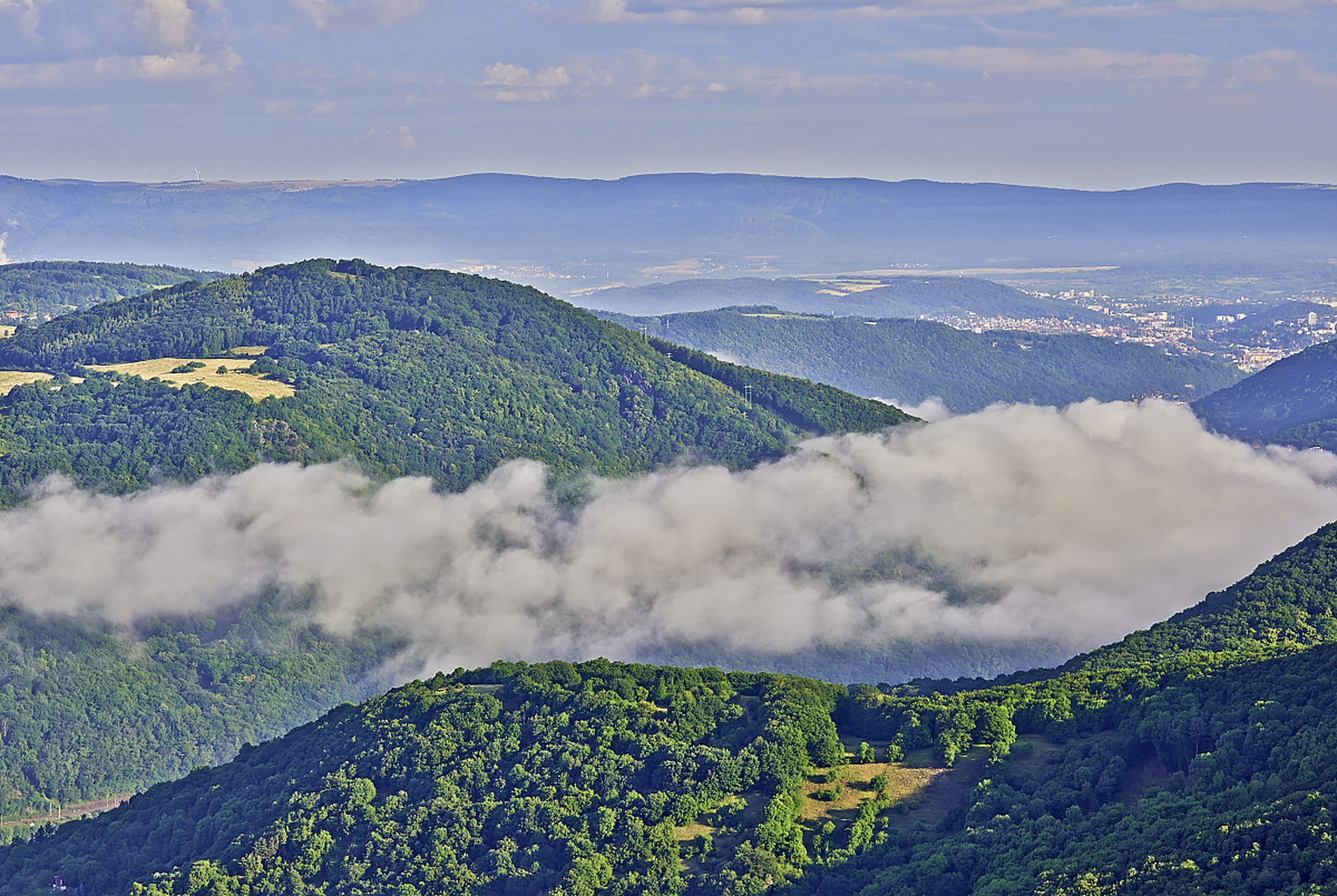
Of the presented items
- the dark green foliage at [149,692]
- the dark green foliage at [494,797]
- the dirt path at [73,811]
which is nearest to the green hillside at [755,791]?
the dark green foliage at [494,797]

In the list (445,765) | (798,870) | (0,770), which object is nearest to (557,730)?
(445,765)

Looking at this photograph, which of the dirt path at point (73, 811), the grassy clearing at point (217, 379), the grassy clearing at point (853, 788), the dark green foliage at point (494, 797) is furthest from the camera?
the grassy clearing at point (217, 379)

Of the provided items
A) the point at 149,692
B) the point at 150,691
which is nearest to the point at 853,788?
the point at 149,692

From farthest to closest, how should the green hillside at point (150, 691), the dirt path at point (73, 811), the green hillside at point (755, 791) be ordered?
the green hillside at point (150, 691)
the dirt path at point (73, 811)
the green hillside at point (755, 791)

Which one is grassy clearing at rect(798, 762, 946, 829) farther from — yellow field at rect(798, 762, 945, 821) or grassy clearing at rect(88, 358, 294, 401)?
grassy clearing at rect(88, 358, 294, 401)

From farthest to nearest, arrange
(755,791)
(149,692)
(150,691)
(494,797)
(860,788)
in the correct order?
(150,691) < (149,692) < (494,797) < (860,788) < (755,791)

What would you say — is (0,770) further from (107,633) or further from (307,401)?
(307,401)

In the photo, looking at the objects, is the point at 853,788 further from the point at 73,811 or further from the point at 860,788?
the point at 73,811

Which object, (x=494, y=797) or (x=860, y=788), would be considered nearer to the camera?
(x=860, y=788)

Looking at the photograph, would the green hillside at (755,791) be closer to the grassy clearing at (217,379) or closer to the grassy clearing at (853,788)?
the grassy clearing at (853,788)
